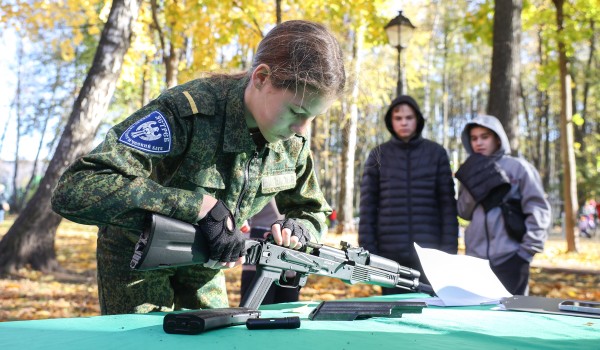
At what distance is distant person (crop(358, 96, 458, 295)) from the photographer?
431 centimetres

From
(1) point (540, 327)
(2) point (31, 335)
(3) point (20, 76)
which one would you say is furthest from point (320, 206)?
(3) point (20, 76)

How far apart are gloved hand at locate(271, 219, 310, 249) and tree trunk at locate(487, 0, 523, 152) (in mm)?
5569

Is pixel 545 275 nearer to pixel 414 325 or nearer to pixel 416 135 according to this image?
pixel 416 135

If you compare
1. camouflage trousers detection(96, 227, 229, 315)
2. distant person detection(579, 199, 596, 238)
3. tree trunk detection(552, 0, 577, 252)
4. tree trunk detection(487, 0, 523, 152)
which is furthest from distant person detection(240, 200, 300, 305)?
distant person detection(579, 199, 596, 238)

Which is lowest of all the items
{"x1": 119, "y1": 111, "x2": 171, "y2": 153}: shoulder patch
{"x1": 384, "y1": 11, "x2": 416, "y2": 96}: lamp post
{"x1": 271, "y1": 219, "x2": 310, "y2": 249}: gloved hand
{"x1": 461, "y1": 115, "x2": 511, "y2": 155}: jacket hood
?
{"x1": 271, "y1": 219, "x2": 310, "y2": 249}: gloved hand

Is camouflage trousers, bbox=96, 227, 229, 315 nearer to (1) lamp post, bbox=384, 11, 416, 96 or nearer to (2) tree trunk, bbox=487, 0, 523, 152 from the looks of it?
(2) tree trunk, bbox=487, 0, 523, 152

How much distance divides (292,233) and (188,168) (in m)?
0.41

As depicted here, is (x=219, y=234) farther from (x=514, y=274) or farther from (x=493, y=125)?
(x=493, y=125)

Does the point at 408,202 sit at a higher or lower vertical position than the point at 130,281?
higher

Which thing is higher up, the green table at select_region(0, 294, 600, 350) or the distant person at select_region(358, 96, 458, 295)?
the distant person at select_region(358, 96, 458, 295)

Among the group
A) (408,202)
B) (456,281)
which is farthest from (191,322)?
(408,202)

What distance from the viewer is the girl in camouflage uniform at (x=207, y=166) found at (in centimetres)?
168

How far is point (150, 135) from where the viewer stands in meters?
1.76

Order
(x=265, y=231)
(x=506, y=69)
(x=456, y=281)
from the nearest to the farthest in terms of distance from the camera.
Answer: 1. (x=456, y=281)
2. (x=265, y=231)
3. (x=506, y=69)
